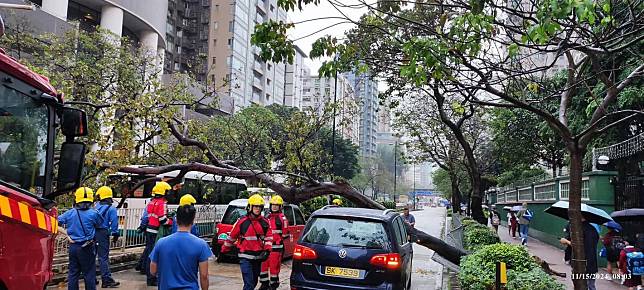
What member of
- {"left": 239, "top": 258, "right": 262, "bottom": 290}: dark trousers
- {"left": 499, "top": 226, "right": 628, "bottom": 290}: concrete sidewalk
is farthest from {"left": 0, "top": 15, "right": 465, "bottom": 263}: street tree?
{"left": 499, "top": 226, "right": 628, "bottom": 290}: concrete sidewalk

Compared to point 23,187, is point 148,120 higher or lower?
higher

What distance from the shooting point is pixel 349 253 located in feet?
24.3

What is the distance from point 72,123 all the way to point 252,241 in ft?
13.9

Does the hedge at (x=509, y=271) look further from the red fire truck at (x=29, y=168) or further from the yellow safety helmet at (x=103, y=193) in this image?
the yellow safety helmet at (x=103, y=193)

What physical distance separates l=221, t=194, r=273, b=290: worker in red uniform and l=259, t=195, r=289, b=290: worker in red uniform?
59 centimetres

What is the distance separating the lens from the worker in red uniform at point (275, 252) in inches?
341

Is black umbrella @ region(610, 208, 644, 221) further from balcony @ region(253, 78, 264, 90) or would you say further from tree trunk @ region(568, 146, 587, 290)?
balcony @ region(253, 78, 264, 90)

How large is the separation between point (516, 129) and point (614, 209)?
1357cm

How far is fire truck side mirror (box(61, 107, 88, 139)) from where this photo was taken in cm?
407

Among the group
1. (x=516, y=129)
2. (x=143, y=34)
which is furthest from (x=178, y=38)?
(x=516, y=129)

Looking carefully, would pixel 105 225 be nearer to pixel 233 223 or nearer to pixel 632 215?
pixel 233 223

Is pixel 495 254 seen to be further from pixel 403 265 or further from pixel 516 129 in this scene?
pixel 516 129

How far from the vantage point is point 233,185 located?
24.5 m

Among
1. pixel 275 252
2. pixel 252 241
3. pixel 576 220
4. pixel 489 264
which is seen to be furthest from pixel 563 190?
pixel 252 241
